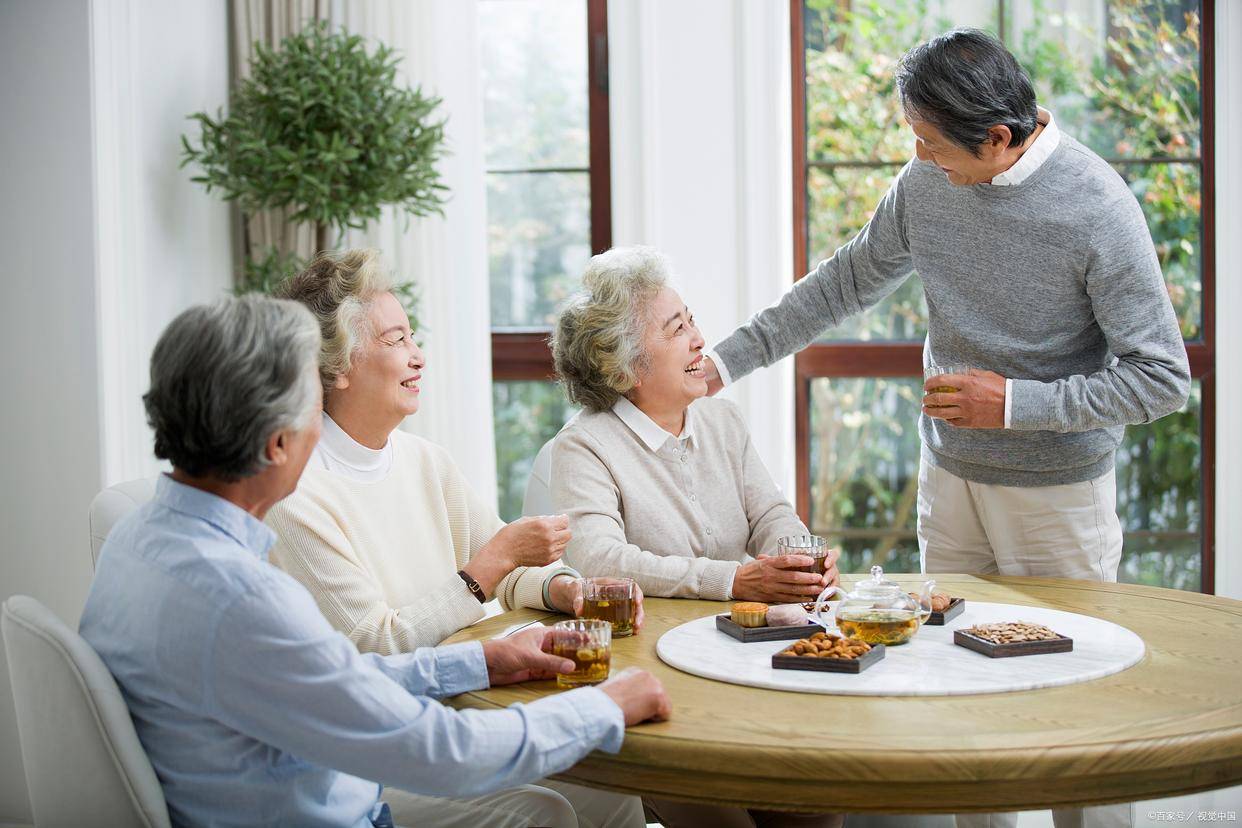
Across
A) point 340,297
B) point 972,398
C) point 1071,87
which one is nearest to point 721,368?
point 972,398

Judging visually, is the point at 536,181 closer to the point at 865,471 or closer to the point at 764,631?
the point at 865,471

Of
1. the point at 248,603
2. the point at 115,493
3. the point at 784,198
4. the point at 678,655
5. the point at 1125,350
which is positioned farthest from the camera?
the point at 784,198

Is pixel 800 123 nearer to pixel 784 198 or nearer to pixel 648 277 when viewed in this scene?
pixel 784 198

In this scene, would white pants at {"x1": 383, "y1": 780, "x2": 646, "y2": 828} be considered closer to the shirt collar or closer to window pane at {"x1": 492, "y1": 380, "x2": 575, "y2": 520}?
the shirt collar

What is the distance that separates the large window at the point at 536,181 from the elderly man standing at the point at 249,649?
2.53 meters

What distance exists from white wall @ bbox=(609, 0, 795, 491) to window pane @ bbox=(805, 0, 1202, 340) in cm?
21

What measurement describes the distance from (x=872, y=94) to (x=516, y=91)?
1144 mm

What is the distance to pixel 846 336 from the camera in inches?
145

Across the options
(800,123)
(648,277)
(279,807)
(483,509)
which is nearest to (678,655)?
(279,807)

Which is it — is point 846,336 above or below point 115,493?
above

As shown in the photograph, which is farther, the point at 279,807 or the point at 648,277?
the point at 648,277

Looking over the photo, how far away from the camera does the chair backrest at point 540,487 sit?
8.00ft

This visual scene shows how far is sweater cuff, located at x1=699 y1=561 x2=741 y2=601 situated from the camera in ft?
6.48

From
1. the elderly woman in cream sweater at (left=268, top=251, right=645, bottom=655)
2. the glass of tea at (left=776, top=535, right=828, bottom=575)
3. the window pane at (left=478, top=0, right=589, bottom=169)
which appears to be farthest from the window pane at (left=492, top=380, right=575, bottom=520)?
the glass of tea at (left=776, top=535, right=828, bottom=575)
